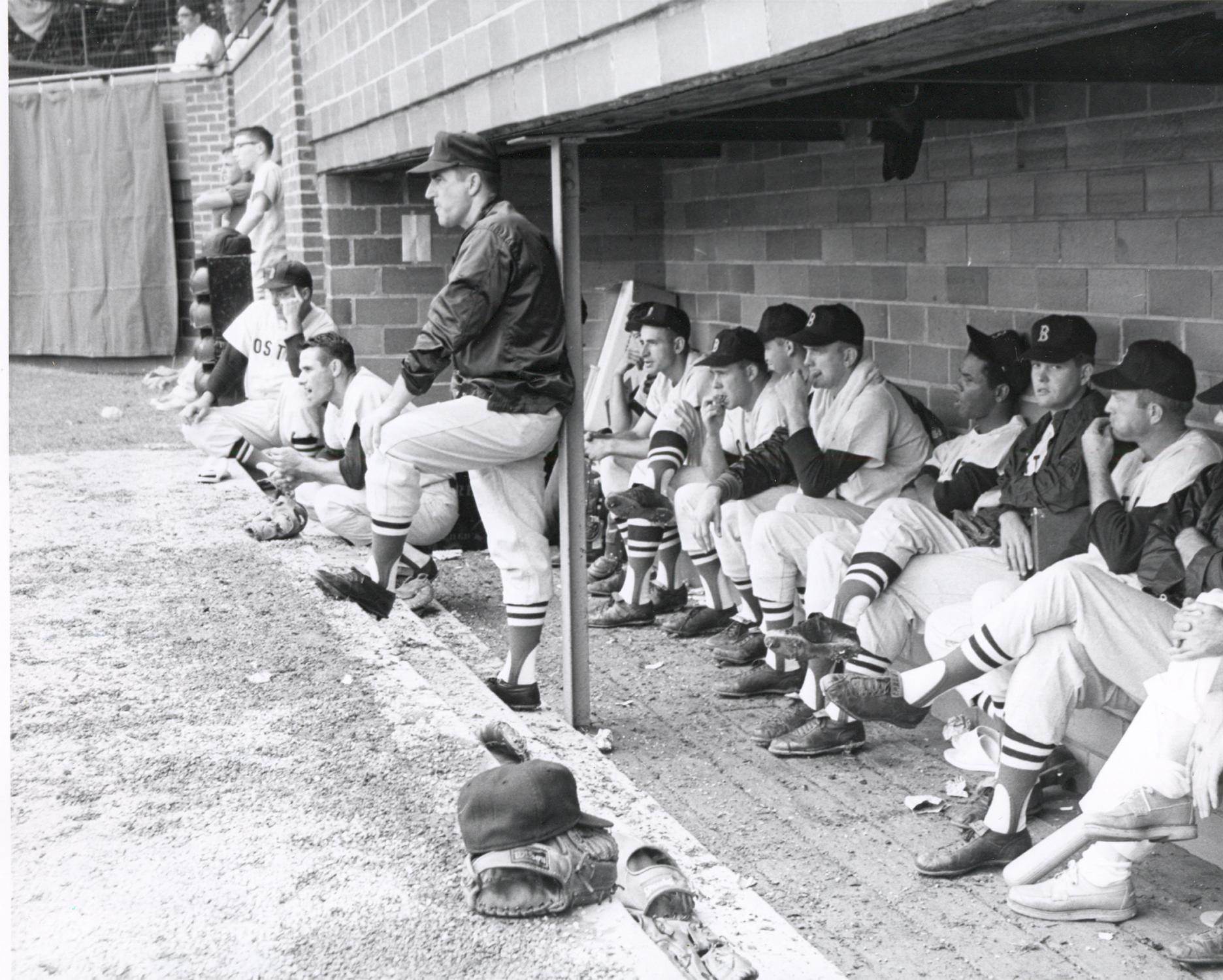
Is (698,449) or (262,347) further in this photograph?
(262,347)

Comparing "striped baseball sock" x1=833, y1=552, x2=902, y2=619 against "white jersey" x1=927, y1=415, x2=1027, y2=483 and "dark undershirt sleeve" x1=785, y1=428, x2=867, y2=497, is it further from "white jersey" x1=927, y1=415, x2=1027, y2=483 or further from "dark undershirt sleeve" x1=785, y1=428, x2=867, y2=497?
"dark undershirt sleeve" x1=785, y1=428, x2=867, y2=497

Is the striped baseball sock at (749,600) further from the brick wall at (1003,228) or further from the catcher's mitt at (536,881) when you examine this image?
the catcher's mitt at (536,881)

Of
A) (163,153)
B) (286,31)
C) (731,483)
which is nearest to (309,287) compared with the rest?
(286,31)

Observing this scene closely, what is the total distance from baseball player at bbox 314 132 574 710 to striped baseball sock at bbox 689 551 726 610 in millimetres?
1397

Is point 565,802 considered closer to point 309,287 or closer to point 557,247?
point 557,247

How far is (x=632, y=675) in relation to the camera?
6.14 meters

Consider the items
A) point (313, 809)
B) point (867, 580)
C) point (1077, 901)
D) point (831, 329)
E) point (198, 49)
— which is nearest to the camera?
point (313, 809)

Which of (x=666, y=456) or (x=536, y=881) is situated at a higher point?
(x=666, y=456)

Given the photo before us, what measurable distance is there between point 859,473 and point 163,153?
11.7m

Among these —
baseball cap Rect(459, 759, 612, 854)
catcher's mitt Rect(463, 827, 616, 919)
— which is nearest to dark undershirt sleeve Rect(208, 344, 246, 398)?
baseball cap Rect(459, 759, 612, 854)

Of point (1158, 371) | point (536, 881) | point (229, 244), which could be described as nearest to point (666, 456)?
point (1158, 371)

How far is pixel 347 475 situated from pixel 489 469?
1911mm

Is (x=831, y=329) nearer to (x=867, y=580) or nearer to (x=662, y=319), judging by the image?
(x=867, y=580)

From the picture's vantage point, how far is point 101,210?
1558 cm
